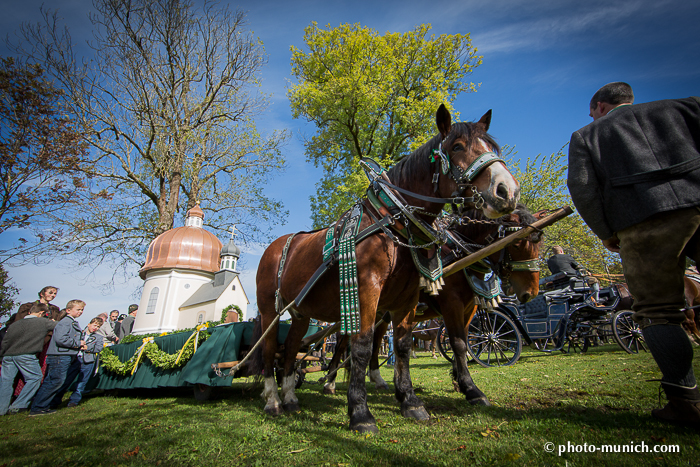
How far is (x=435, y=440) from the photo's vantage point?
238 centimetres

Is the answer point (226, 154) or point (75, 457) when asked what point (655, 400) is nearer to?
point (75, 457)

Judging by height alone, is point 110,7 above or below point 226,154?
above

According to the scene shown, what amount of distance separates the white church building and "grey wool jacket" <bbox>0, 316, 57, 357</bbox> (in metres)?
17.4

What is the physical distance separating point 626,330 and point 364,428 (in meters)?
7.51

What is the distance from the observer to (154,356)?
5691 millimetres

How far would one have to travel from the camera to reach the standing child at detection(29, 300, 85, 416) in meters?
5.27

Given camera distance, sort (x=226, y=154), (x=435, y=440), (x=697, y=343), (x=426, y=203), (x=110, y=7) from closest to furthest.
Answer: (x=435, y=440) < (x=426, y=203) < (x=697, y=343) < (x=110, y=7) < (x=226, y=154)

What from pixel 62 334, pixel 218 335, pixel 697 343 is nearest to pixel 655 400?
pixel 218 335

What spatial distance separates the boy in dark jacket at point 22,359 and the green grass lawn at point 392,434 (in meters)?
1.15

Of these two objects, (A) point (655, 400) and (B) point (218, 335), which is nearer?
(A) point (655, 400)

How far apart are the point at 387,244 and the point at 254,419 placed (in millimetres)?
2366

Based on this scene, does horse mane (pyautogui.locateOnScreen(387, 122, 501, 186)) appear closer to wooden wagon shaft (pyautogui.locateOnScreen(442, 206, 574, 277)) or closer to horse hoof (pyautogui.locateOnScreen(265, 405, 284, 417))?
wooden wagon shaft (pyautogui.locateOnScreen(442, 206, 574, 277))

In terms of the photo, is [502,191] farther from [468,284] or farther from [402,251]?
[468,284]

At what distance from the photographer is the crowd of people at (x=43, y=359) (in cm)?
526
